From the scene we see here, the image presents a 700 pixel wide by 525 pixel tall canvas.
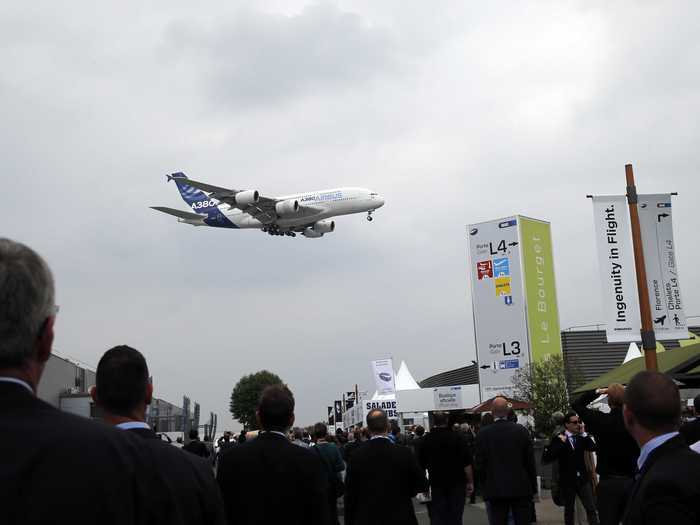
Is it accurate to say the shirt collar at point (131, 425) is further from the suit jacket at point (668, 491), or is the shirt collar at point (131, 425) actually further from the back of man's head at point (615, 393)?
the back of man's head at point (615, 393)

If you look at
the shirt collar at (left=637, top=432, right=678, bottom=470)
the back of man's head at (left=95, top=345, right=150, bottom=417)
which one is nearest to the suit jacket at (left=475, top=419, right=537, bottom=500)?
the shirt collar at (left=637, top=432, right=678, bottom=470)

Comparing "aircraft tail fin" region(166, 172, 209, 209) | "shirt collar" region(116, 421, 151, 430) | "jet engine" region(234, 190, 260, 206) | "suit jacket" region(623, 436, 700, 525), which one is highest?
"aircraft tail fin" region(166, 172, 209, 209)

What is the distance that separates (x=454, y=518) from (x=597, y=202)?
22.1 ft

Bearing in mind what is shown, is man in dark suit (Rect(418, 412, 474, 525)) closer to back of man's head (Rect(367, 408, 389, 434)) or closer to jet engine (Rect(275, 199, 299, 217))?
back of man's head (Rect(367, 408, 389, 434))

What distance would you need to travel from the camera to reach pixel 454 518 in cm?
940

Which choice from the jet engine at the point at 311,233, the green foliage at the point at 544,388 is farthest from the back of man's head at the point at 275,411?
the jet engine at the point at 311,233

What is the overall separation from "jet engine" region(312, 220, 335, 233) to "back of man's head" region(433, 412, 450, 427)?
35947mm

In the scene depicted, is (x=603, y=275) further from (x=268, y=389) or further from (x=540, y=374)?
(x=540, y=374)

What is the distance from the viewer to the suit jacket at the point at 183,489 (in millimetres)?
2139

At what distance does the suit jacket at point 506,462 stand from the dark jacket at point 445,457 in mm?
277

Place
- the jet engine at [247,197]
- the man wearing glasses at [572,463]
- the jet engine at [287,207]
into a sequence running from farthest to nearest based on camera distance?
the jet engine at [287,207] → the jet engine at [247,197] → the man wearing glasses at [572,463]

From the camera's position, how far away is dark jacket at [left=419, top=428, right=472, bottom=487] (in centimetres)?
930

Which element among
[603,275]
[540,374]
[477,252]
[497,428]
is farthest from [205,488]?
[477,252]

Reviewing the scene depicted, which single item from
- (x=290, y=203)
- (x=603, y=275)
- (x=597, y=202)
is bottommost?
(x=603, y=275)
